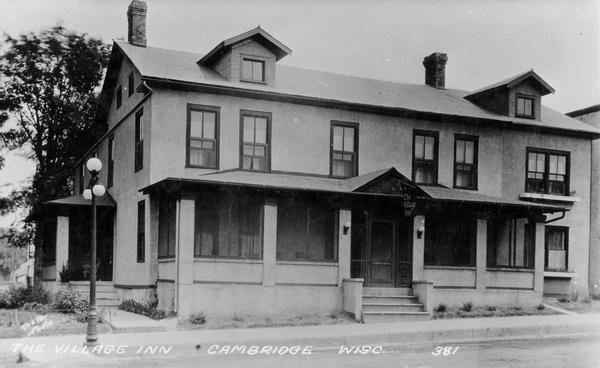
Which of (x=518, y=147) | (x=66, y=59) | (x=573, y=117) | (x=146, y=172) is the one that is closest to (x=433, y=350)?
(x=146, y=172)

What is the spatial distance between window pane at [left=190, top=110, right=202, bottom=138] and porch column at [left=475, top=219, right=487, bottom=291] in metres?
9.38

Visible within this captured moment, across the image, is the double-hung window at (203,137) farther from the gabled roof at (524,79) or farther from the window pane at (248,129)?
the gabled roof at (524,79)

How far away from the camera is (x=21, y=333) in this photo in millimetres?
15594

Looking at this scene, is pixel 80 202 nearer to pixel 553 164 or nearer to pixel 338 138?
pixel 338 138

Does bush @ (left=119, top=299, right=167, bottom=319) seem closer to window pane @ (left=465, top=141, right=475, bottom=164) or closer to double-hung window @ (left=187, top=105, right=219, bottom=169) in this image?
double-hung window @ (left=187, top=105, right=219, bottom=169)

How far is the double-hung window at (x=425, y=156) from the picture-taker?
2391cm

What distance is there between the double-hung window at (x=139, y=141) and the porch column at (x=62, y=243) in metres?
3.77

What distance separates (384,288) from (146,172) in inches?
323

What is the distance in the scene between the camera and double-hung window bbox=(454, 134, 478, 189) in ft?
80.2

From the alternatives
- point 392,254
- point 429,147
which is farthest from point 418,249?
point 429,147

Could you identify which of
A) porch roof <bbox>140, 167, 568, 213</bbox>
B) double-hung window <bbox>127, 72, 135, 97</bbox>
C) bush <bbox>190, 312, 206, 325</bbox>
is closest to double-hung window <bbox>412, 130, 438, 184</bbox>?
porch roof <bbox>140, 167, 568, 213</bbox>

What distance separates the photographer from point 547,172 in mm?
26328

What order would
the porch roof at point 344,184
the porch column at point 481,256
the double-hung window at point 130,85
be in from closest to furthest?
1. the porch roof at point 344,184
2. the porch column at point 481,256
3. the double-hung window at point 130,85

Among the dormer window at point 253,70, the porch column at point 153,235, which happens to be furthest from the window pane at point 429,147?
the porch column at point 153,235
